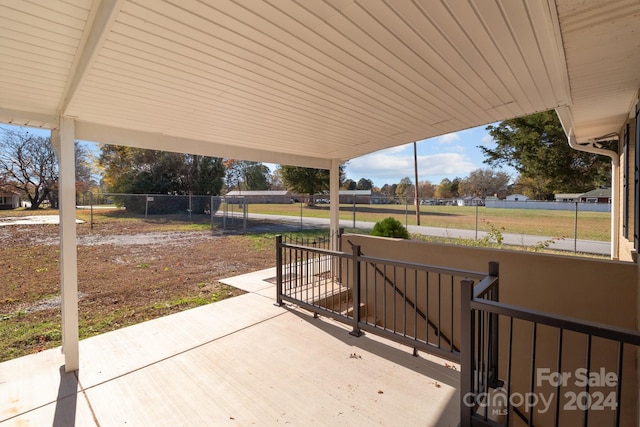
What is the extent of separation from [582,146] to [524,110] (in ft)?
9.43

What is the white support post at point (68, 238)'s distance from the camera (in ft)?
8.69

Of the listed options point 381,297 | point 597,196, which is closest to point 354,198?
point 381,297

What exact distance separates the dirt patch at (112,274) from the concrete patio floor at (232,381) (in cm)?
84

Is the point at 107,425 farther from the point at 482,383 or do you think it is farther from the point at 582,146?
the point at 582,146

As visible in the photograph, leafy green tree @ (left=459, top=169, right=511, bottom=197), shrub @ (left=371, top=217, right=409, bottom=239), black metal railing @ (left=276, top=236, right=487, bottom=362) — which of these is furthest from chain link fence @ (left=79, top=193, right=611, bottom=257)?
leafy green tree @ (left=459, top=169, right=511, bottom=197)

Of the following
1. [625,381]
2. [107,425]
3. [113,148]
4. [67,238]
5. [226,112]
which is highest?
[113,148]

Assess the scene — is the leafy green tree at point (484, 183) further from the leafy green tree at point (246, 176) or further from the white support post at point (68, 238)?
the white support post at point (68, 238)

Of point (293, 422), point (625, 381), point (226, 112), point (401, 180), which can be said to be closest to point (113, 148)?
point (226, 112)

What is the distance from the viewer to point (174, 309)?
429cm

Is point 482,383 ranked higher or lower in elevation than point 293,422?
higher

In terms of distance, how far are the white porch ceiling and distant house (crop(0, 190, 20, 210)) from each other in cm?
1147

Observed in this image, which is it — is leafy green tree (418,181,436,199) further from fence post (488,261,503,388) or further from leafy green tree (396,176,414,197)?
fence post (488,261,503,388)

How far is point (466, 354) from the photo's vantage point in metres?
1.82

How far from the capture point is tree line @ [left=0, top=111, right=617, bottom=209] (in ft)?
34.9
